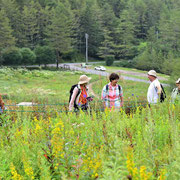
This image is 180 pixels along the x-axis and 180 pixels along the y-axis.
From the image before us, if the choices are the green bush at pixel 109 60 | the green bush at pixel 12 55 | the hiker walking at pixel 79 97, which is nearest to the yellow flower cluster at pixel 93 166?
the hiker walking at pixel 79 97

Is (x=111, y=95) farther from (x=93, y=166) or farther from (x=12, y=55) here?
(x=12, y=55)

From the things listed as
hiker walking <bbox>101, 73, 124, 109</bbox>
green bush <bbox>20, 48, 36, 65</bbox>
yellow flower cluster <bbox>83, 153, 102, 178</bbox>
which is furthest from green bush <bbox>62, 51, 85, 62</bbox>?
yellow flower cluster <bbox>83, 153, 102, 178</bbox>

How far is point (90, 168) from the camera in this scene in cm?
208

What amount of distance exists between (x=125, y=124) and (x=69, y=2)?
74.9m

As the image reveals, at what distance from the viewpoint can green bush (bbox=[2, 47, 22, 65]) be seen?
4669 cm

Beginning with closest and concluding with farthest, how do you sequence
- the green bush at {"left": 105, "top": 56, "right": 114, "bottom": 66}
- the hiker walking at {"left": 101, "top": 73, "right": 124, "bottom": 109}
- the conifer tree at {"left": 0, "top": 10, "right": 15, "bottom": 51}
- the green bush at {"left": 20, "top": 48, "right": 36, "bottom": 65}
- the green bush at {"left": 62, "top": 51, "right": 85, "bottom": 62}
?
the hiker walking at {"left": 101, "top": 73, "right": 124, "bottom": 109}, the conifer tree at {"left": 0, "top": 10, "right": 15, "bottom": 51}, the green bush at {"left": 20, "top": 48, "right": 36, "bottom": 65}, the green bush at {"left": 105, "top": 56, "right": 114, "bottom": 66}, the green bush at {"left": 62, "top": 51, "right": 85, "bottom": 62}

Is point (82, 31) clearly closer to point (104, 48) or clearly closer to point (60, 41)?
point (104, 48)

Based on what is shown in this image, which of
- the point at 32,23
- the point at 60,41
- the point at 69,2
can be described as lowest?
the point at 60,41

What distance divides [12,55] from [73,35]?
1515cm

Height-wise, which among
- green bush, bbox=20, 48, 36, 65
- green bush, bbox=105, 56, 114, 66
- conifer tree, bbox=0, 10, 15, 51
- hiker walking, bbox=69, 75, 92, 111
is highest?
conifer tree, bbox=0, 10, 15, 51

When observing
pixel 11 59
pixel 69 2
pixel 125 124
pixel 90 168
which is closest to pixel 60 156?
pixel 90 168

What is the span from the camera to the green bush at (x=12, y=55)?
46.7 meters

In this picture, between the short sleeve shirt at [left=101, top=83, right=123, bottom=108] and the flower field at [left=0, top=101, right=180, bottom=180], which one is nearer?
the flower field at [left=0, top=101, right=180, bottom=180]

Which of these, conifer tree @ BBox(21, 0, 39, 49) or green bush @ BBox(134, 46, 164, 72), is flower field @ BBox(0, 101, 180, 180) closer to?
green bush @ BBox(134, 46, 164, 72)
